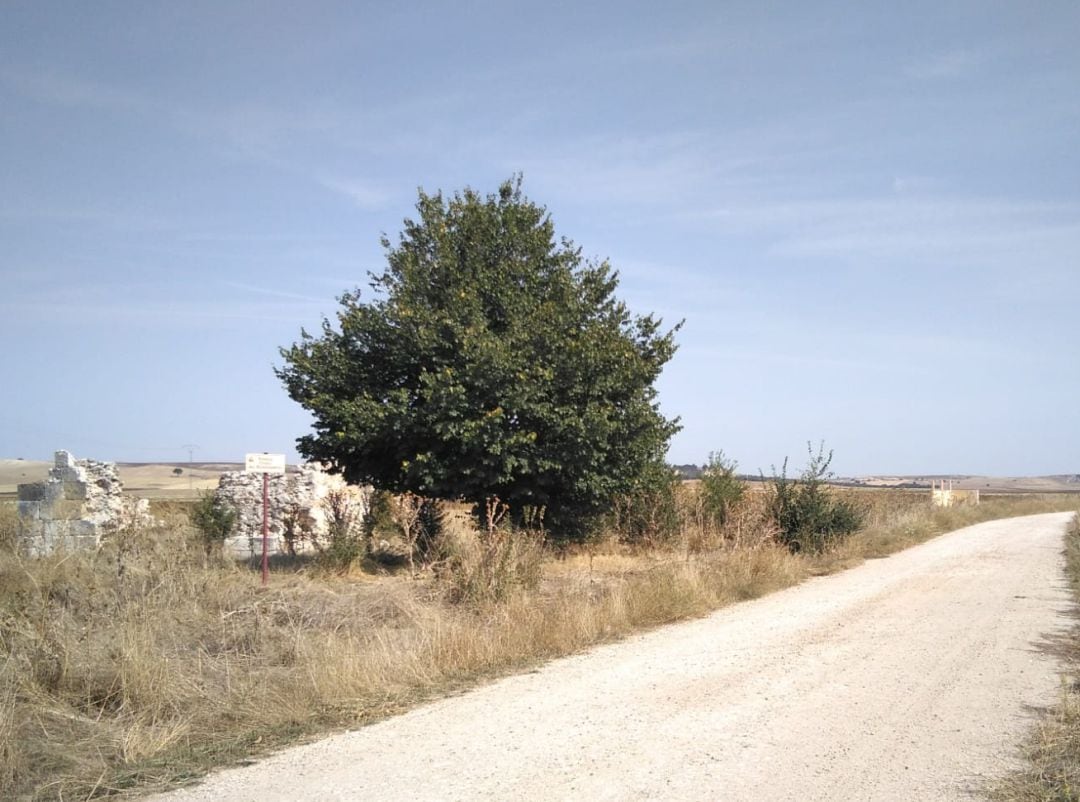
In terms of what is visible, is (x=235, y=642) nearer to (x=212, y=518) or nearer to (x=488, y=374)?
(x=488, y=374)

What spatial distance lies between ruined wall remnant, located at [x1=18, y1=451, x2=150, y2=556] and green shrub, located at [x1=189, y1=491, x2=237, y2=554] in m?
1.24

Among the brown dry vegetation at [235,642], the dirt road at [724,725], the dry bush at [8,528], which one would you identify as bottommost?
the dirt road at [724,725]

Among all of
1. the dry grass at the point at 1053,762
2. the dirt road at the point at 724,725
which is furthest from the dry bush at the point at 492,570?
the dry grass at the point at 1053,762

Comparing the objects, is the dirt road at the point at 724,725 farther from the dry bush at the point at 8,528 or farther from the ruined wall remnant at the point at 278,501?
the ruined wall remnant at the point at 278,501

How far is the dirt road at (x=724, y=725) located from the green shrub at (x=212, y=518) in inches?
516

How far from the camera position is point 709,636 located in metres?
10.0

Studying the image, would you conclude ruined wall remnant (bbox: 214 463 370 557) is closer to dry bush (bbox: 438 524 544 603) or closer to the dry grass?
dry bush (bbox: 438 524 544 603)

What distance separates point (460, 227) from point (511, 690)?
38.0 feet

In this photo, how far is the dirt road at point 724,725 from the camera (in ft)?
17.1

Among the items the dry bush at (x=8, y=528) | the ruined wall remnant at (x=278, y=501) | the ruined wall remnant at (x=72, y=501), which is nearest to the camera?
the dry bush at (x=8, y=528)

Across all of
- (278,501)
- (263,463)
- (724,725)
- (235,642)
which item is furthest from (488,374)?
(278,501)

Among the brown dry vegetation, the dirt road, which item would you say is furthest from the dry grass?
the brown dry vegetation

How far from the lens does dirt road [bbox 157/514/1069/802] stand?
5.22m

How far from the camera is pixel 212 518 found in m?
20.3
